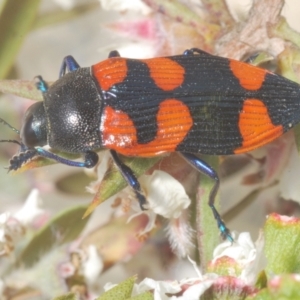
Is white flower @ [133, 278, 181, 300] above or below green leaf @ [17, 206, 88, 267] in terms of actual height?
above

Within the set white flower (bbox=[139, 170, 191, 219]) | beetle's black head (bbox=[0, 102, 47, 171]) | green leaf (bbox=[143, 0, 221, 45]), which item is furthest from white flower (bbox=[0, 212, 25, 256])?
green leaf (bbox=[143, 0, 221, 45])

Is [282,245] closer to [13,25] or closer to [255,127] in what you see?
[255,127]

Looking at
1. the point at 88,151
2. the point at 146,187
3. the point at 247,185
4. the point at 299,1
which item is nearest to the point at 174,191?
the point at 146,187

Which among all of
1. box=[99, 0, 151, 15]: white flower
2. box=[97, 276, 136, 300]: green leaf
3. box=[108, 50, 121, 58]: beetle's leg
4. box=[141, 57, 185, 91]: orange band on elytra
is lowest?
box=[97, 276, 136, 300]: green leaf

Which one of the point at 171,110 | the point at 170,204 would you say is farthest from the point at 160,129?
the point at 170,204

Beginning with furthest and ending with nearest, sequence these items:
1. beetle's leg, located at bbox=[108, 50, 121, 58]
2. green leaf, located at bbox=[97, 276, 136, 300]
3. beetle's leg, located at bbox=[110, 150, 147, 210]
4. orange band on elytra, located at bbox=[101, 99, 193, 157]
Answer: beetle's leg, located at bbox=[108, 50, 121, 58] → orange band on elytra, located at bbox=[101, 99, 193, 157] → beetle's leg, located at bbox=[110, 150, 147, 210] → green leaf, located at bbox=[97, 276, 136, 300]

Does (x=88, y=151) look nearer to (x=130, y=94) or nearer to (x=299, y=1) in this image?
(x=130, y=94)

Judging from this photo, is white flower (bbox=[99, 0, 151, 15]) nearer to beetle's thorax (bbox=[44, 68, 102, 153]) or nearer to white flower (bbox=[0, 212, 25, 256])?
beetle's thorax (bbox=[44, 68, 102, 153])
